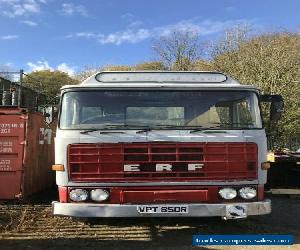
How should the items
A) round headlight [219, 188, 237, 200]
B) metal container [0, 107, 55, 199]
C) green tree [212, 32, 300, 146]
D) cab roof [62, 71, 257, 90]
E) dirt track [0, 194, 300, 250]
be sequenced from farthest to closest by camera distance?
green tree [212, 32, 300, 146] → metal container [0, 107, 55, 199] → cab roof [62, 71, 257, 90] → dirt track [0, 194, 300, 250] → round headlight [219, 188, 237, 200]

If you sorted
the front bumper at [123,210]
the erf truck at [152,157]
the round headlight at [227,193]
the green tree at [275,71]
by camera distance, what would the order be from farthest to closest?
the green tree at [275,71], the round headlight at [227,193], the erf truck at [152,157], the front bumper at [123,210]

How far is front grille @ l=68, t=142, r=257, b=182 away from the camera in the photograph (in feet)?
22.4

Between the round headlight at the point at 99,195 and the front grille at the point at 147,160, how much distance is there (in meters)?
0.15

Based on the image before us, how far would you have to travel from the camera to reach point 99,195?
6844 mm

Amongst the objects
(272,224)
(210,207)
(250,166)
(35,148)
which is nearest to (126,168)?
(210,207)

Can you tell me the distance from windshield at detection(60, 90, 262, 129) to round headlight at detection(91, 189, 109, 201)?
884mm

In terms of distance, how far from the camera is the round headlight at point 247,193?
6965mm

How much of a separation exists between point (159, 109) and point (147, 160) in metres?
0.79

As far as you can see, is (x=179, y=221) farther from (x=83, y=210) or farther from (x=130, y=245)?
(x=83, y=210)

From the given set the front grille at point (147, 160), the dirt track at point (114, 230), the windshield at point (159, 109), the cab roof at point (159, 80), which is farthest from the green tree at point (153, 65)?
the front grille at point (147, 160)

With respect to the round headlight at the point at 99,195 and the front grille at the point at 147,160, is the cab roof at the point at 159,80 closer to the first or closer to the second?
the front grille at the point at 147,160

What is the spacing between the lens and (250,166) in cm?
699

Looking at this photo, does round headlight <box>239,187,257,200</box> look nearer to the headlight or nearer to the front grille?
the front grille

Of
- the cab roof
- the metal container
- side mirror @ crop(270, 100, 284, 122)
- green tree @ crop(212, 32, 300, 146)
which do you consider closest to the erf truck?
the cab roof
